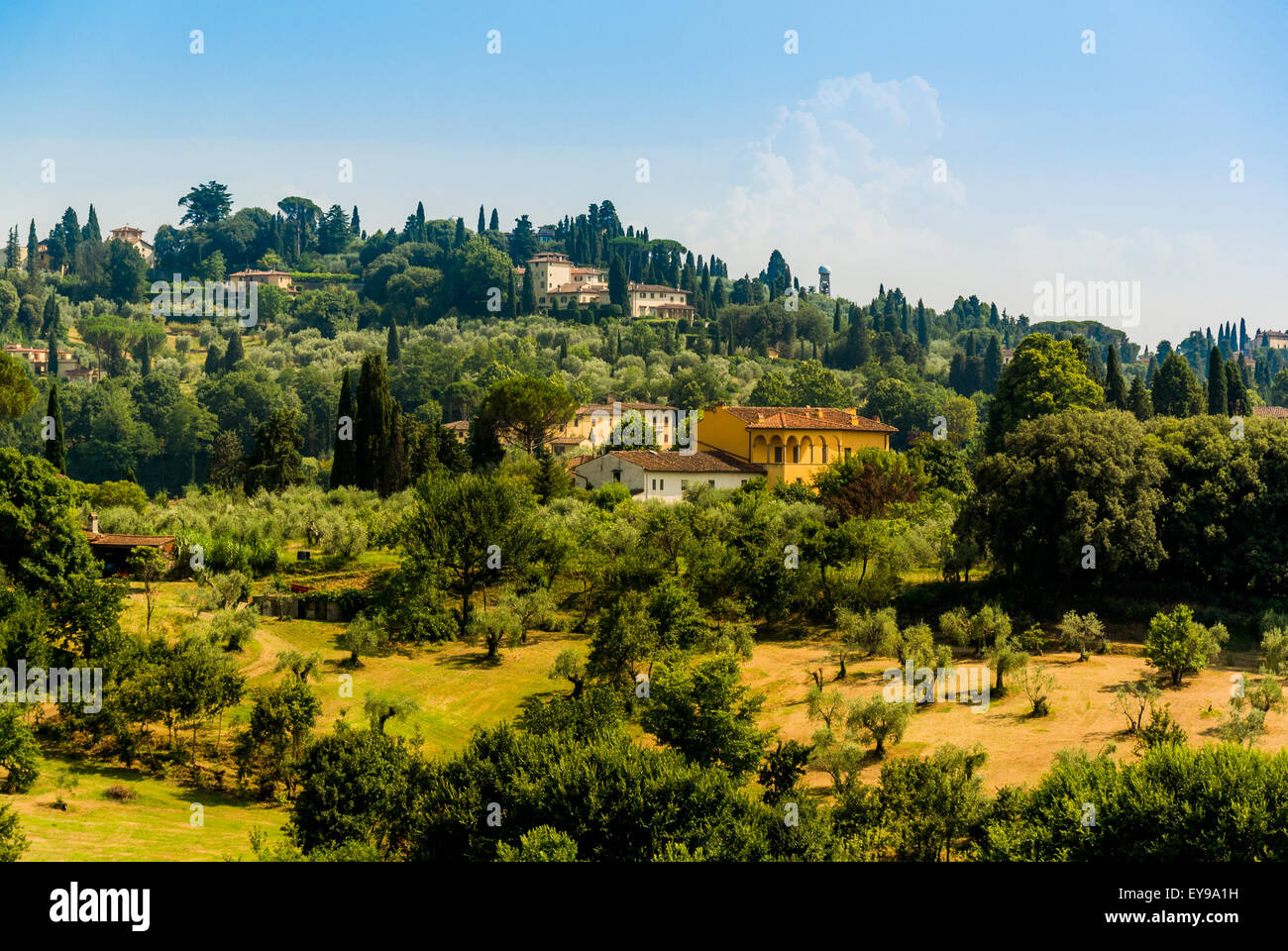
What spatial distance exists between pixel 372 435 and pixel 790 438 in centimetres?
2288

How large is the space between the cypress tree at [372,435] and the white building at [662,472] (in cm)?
1063

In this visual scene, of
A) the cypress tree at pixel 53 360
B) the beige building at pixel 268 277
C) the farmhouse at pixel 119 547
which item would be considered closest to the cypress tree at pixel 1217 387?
the farmhouse at pixel 119 547

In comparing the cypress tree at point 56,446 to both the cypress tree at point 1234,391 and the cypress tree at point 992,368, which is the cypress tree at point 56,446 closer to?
the cypress tree at point 1234,391

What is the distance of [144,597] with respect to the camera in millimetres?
39406

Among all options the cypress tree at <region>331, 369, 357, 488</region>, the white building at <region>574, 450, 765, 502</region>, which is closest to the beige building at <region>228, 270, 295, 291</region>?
the cypress tree at <region>331, 369, 357, 488</region>

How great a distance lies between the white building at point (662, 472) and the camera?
61.6 m

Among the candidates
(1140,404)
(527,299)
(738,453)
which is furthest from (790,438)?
(527,299)

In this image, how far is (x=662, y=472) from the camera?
61.9m

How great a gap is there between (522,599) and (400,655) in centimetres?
485

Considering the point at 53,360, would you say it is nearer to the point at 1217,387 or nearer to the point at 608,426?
the point at 608,426

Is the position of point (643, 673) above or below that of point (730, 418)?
below

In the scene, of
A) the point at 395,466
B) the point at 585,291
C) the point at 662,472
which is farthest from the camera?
the point at 585,291
